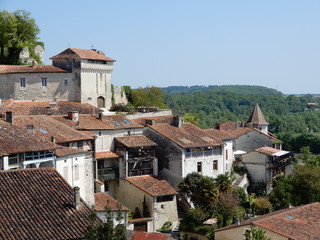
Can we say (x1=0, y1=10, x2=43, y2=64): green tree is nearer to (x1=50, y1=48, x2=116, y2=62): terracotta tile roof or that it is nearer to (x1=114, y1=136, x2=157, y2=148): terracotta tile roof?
(x1=50, y1=48, x2=116, y2=62): terracotta tile roof

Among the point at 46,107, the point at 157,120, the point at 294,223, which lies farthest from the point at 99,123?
the point at 294,223

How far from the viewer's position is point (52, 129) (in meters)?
40.5

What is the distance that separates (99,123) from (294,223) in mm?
18711

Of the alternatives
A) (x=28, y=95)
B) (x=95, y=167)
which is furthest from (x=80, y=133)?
(x=28, y=95)

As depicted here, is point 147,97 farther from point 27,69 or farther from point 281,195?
point 281,195

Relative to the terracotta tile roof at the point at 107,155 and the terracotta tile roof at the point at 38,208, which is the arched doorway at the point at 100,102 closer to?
the terracotta tile roof at the point at 107,155

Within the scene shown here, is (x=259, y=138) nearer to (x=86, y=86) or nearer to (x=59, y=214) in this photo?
(x=86, y=86)

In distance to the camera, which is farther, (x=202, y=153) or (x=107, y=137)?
(x=202, y=153)

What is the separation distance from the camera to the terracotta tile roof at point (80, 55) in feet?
192

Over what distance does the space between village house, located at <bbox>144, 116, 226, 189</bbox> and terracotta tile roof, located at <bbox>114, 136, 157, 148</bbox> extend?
5.07ft

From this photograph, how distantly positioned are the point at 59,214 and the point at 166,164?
1157 inches

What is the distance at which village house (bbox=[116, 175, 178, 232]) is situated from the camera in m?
42.8

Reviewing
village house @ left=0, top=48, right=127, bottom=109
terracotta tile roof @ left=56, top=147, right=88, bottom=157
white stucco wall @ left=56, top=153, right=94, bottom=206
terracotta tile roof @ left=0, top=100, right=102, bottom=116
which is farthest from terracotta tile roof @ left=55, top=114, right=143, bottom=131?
village house @ left=0, top=48, right=127, bottom=109

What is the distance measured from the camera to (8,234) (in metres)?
18.1
